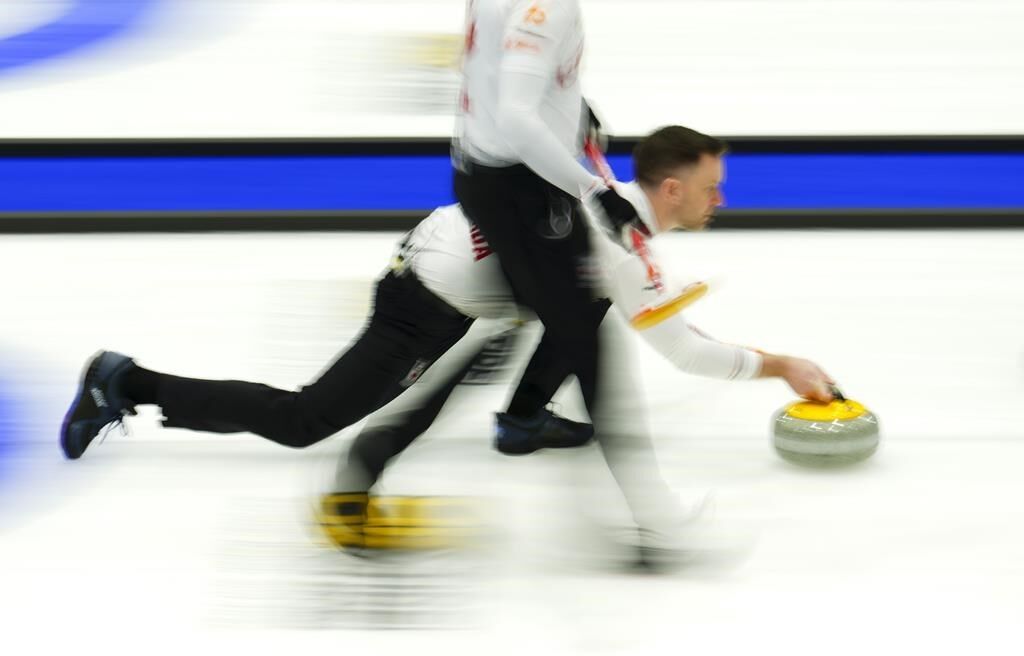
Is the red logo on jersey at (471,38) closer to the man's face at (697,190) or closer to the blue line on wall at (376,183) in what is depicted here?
the man's face at (697,190)

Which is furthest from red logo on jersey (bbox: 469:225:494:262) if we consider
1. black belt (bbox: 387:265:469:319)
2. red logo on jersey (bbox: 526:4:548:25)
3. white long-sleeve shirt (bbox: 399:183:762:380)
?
red logo on jersey (bbox: 526:4:548:25)

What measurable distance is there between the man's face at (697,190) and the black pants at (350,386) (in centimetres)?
42

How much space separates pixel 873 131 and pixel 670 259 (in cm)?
117

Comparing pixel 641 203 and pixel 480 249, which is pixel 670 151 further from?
pixel 480 249

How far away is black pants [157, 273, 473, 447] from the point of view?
2.22 m

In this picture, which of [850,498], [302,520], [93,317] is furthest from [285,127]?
[850,498]

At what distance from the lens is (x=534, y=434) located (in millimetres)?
2525

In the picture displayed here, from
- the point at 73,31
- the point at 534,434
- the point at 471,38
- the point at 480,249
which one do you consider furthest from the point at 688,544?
the point at 73,31

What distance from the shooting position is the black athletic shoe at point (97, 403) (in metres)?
2.39

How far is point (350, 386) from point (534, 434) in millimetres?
450

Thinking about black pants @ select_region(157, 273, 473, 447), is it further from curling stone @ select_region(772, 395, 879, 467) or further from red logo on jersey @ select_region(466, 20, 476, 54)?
curling stone @ select_region(772, 395, 879, 467)

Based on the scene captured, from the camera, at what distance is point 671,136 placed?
2.17m

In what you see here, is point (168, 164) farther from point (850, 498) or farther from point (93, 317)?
point (850, 498)

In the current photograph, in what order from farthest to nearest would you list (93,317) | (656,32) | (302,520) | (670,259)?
(656,32) < (670,259) < (93,317) < (302,520)
